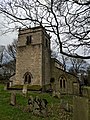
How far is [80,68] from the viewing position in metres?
50.1

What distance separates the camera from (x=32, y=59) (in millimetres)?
30188

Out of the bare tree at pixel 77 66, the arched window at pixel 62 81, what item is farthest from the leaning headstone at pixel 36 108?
the bare tree at pixel 77 66

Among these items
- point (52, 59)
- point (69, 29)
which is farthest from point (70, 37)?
point (52, 59)

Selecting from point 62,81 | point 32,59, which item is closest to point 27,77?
point 32,59

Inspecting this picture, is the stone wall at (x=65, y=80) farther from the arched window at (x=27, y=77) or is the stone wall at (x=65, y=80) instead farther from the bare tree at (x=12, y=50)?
the bare tree at (x=12, y=50)

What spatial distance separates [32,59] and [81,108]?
2719cm

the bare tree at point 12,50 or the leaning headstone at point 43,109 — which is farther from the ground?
the bare tree at point 12,50

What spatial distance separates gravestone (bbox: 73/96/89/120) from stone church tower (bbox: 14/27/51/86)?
82.9ft

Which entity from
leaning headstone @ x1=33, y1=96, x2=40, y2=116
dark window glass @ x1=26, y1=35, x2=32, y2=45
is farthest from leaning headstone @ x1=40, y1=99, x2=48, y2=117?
dark window glass @ x1=26, y1=35, x2=32, y2=45

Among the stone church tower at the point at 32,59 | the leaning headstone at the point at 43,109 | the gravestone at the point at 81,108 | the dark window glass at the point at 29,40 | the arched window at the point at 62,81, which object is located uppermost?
the dark window glass at the point at 29,40

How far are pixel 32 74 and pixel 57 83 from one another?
218 inches

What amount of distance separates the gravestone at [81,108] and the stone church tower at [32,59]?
82.9 ft

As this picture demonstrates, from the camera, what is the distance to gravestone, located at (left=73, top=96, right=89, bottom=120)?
3074 millimetres

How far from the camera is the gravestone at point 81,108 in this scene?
307cm
